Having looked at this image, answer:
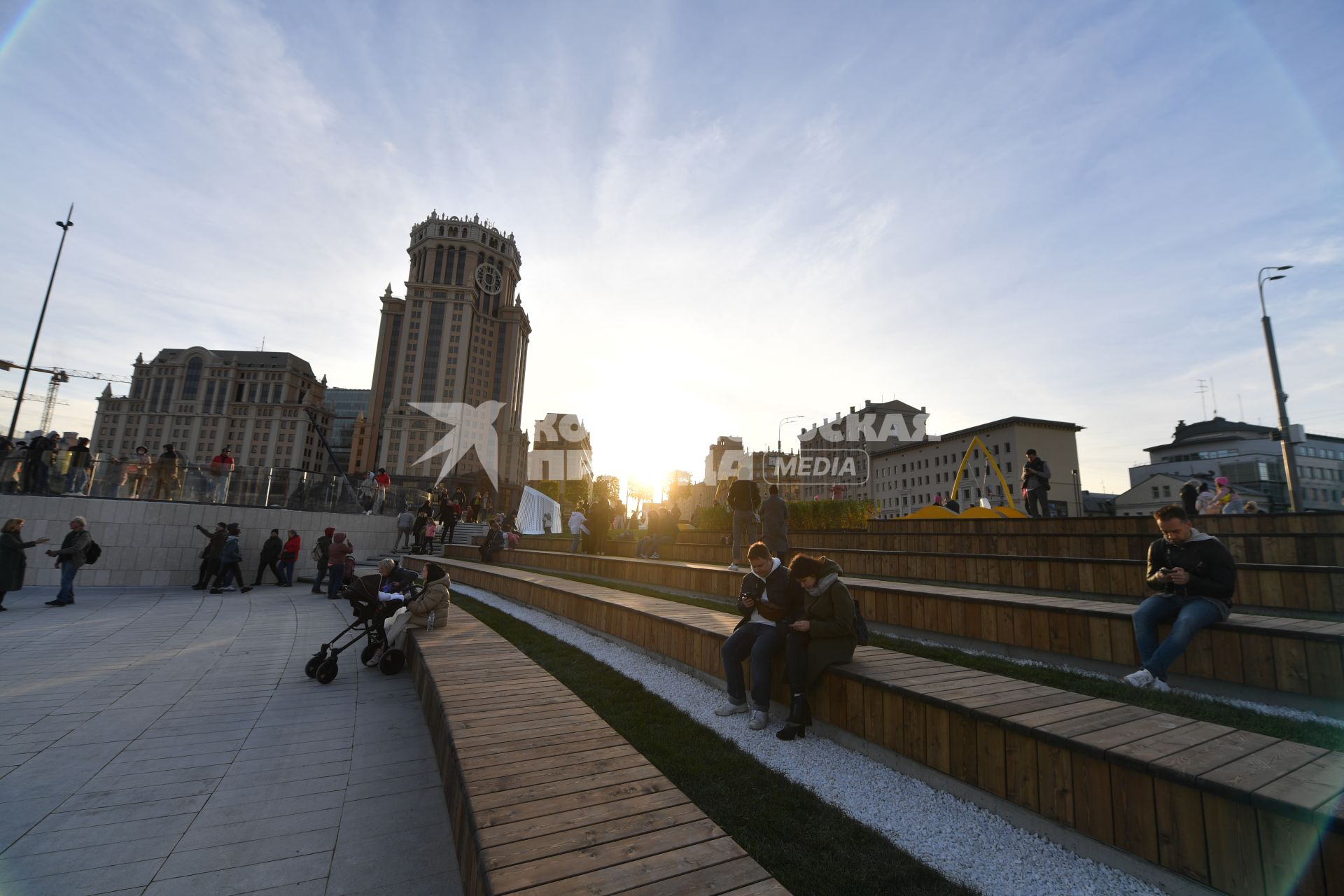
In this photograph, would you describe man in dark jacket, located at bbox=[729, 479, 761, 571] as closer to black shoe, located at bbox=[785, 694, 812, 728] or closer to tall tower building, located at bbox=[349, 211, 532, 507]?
black shoe, located at bbox=[785, 694, 812, 728]

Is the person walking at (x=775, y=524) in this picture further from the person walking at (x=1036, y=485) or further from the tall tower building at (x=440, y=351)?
the tall tower building at (x=440, y=351)

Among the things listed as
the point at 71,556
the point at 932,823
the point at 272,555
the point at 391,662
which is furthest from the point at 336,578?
the point at 932,823

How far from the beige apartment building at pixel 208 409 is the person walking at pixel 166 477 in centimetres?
12373

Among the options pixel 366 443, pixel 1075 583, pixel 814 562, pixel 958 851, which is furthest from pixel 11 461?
pixel 366 443

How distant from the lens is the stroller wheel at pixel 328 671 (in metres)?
7.38

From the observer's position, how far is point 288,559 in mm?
17562

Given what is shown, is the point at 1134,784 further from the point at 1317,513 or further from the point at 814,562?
the point at 1317,513

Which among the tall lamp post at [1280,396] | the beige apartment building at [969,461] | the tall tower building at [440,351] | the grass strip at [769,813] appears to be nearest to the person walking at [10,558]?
the grass strip at [769,813]

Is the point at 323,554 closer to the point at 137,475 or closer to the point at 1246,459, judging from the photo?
the point at 137,475

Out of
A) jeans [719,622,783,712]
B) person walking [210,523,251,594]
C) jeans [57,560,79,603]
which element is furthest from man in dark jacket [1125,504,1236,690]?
person walking [210,523,251,594]

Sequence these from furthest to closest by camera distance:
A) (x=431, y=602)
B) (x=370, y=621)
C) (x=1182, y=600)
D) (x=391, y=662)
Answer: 1. (x=370, y=621)
2. (x=431, y=602)
3. (x=391, y=662)
4. (x=1182, y=600)

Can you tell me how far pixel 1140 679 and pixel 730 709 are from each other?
132 inches

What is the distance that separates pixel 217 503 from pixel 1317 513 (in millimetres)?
26542

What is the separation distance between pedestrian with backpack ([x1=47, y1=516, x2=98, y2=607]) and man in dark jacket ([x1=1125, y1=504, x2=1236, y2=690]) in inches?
755
